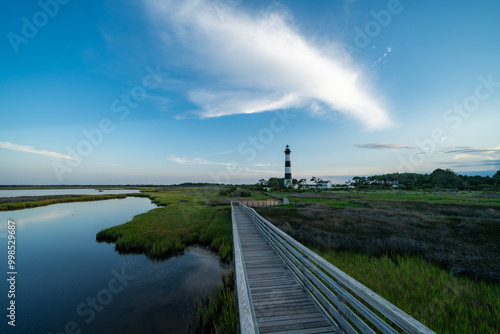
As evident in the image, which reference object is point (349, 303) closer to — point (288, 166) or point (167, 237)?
point (167, 237)

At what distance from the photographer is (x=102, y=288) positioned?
828 centimetres

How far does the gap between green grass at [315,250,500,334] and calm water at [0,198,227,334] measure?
614 centimetres

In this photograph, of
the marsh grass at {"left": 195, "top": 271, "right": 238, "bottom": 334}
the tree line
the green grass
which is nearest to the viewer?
the green grass

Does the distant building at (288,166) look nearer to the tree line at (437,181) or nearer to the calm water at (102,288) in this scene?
the tree line at (437,181)

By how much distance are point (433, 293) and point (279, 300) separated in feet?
13.3

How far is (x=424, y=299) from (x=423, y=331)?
13.2ft

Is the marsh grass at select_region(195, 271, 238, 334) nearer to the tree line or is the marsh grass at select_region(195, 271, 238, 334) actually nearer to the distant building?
the distant building

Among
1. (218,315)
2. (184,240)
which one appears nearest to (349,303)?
(218,315)

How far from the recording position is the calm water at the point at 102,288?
20.5 ft

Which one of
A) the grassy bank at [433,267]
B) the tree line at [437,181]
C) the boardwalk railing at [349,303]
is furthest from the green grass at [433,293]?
the tree line at [437,181]

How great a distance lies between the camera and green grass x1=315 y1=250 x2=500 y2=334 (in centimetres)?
378

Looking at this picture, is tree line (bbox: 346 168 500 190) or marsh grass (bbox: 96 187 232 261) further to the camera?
tree line (bbox: 346 168 500 190)

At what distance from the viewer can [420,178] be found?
9900cm

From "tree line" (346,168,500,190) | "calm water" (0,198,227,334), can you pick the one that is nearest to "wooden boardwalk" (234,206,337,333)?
"calm water" (0,198,227,334)
